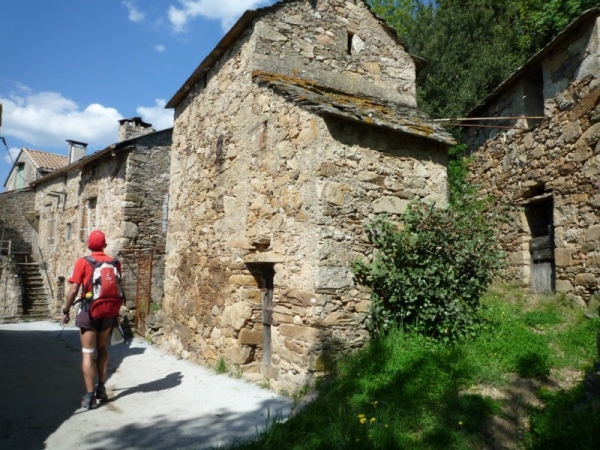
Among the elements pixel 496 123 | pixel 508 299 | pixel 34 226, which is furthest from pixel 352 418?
pixel 34 226

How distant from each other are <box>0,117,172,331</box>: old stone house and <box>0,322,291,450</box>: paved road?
179 inches

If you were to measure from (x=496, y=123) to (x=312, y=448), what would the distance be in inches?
325

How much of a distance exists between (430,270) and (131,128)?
40.1 feet

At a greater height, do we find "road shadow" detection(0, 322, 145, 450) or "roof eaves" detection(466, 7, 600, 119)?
"roof eaves" detection(466, 7, 600, 119)

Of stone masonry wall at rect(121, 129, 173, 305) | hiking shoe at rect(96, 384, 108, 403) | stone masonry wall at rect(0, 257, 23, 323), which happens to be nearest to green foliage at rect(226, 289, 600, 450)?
hiking shoe at rect(96, 384, 108, 403)

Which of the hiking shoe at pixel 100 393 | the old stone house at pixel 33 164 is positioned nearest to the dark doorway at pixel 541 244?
the hiking shoe at pixel 100 393

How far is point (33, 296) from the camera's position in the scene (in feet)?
56.8

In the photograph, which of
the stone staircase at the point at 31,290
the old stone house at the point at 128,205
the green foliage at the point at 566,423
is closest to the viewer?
the green foliage at the point at 566,423

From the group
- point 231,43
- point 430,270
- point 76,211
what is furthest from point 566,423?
point 76,211

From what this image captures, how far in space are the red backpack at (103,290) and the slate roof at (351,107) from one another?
258 cm

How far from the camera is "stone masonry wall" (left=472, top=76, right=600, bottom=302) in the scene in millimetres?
6324

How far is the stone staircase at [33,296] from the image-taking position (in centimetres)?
1683

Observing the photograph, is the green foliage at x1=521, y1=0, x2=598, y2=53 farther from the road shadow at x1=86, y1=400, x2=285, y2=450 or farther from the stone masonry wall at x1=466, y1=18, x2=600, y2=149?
the road shadow at x1=86, y1=400, x2=285, y2=450

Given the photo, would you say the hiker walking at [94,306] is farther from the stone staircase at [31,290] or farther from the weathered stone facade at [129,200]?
the stone staircase at [31,290]
